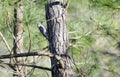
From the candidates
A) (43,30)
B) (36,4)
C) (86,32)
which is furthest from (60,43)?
(86,32)

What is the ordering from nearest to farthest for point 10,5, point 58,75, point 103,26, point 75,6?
point 58,75 → point 10,5 → point 103,26 → point 75,6

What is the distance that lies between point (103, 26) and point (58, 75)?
2.77ft

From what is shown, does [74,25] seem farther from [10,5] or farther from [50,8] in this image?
[50,8]

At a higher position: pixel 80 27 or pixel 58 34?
pixel 58 34

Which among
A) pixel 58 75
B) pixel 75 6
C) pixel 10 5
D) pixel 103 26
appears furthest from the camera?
pixel 75 6

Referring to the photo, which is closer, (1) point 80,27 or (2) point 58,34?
(2) point 58,34

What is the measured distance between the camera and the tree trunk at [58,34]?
202 cm

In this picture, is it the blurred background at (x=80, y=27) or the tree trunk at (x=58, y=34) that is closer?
the tree trunk at (x=58, y=34)

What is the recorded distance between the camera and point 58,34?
2.03 m

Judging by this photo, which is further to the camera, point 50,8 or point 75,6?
point 75,6

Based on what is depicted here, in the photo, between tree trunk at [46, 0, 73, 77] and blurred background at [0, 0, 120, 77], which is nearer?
tree trunk at [46, 0, 73, 77]

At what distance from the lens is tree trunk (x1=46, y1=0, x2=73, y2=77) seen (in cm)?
202

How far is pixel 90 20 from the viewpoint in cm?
293

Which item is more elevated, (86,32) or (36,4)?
(36,4)
